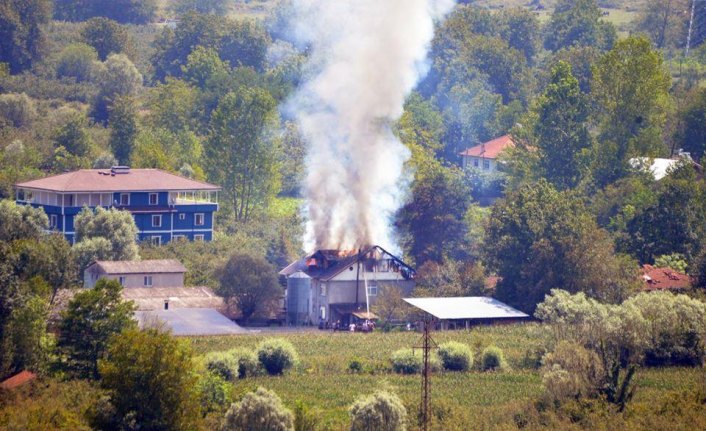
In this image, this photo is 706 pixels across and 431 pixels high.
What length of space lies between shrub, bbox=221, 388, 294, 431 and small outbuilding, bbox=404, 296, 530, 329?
1968cm

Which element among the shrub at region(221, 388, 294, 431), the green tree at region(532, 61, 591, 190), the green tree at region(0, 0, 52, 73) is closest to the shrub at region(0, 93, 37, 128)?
the green tree at region(0, 0, 52, 73)

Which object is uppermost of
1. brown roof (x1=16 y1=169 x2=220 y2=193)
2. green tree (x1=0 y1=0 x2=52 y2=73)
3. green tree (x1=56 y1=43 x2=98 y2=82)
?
green tree (x1=0 y1=0 x2=52 y2=73)

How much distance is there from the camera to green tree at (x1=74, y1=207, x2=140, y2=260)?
78562 millimetres

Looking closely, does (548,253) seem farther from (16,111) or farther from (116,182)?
(16,111)

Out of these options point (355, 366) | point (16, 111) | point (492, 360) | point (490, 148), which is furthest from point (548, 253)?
point (16, 111)

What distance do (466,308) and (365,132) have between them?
1124cm

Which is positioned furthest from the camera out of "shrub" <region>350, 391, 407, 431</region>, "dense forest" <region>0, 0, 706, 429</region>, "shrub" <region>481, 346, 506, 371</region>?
"shrub" <region>481, 346, 506, 371</region>

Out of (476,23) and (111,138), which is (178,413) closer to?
(111,138)

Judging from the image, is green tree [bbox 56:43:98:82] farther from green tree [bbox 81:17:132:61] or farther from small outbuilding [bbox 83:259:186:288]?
small outbuilding [bbox 83:259:186:288]

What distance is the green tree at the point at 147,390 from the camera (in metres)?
50.0

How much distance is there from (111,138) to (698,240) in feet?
135

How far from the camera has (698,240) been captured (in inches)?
3063

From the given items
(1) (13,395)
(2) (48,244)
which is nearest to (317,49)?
(2) (48,244)

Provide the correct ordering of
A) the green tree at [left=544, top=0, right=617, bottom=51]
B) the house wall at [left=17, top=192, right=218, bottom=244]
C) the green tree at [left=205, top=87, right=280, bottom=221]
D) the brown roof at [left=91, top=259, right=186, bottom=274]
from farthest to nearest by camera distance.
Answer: the green tree at [left=544, top=0, right=617, bottom=51], the green tree at [left=205, top=87, right=280, bottom=221], the house wall at [left=17, top=192, right=218, bottom=244], the brown roof at [left=91, top=259, right=186, bottom=274]
